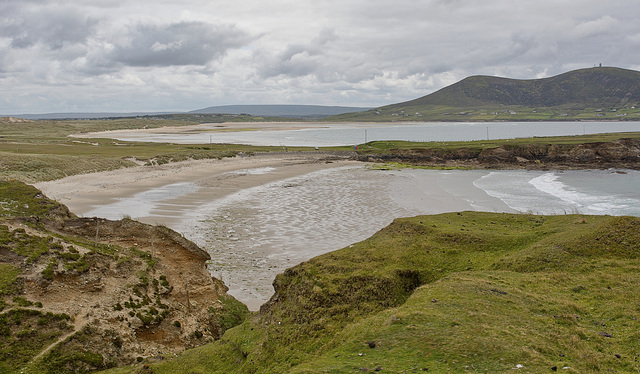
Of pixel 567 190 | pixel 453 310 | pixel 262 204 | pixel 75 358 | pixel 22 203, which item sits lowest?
pixel 567 190

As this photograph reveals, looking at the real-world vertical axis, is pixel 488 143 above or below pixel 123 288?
above

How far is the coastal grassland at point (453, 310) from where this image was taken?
29.8ft

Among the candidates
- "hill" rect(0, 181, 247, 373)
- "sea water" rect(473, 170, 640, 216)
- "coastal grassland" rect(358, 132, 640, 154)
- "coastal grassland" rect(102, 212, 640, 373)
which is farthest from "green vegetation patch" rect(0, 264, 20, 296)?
"coastal grassland" rect(358, 132, 640, 154)

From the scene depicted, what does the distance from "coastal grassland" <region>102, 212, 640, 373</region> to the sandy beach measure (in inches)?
266

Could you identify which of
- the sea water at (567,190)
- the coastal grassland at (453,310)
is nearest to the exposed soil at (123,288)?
the coastal grassland at (453,310)

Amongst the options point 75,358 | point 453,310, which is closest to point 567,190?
point 453,310

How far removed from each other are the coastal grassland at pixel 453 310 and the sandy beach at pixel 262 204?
6.76 m

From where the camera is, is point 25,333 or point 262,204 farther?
point 262,204

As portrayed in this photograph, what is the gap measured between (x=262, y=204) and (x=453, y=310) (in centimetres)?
3225

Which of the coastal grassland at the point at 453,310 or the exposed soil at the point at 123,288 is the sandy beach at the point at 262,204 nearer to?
the exposed soil at the point at 123,288

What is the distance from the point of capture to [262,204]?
41969 millimetres

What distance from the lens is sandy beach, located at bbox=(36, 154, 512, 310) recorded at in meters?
26.5

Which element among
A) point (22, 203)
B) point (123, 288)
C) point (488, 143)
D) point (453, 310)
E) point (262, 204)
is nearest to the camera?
point (453, 310)

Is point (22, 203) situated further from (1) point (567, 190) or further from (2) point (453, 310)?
(1) point (567, 190)
